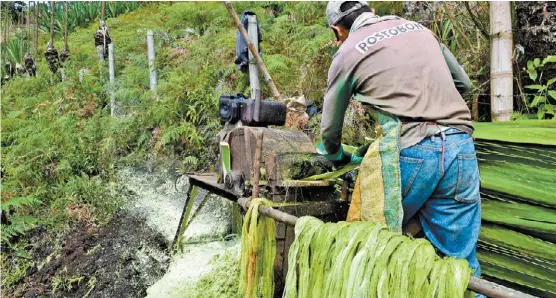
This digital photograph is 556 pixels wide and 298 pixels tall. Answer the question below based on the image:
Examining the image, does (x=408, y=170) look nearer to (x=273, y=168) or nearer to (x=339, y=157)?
(x=339, y=157)

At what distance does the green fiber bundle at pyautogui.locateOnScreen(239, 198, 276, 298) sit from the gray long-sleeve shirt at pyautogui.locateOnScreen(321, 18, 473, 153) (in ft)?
2.30

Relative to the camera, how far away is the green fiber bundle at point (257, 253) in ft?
7.63

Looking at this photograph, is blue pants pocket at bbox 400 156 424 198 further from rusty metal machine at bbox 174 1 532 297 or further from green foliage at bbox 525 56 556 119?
Result: green foliage at bbox 525 56 556 119

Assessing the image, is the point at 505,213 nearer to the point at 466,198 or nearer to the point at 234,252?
the point at 466,198

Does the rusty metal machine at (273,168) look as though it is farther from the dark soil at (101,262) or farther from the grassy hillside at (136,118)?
the grassy hillside at (136,118)

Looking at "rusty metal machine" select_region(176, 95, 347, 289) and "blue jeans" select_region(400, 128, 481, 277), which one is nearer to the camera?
"blue jeans" select_region(400, 128, 481, 277)

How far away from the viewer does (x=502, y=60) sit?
11.5 feet

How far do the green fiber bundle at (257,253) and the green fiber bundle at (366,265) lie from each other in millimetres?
344

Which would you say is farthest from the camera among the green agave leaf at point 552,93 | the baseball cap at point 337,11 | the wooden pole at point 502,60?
the wooden pole at point 502,60

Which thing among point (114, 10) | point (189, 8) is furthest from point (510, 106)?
point (114, 10)

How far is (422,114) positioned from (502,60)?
177 centimetres

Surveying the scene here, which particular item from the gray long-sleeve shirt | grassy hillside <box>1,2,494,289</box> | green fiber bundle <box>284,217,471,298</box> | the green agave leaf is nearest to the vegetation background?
grassy hillside <box>1,2,494,289</box>

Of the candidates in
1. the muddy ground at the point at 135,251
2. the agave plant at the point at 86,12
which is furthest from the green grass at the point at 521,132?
the agave plant at the point at 86,12

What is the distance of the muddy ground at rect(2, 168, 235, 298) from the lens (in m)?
4.85
